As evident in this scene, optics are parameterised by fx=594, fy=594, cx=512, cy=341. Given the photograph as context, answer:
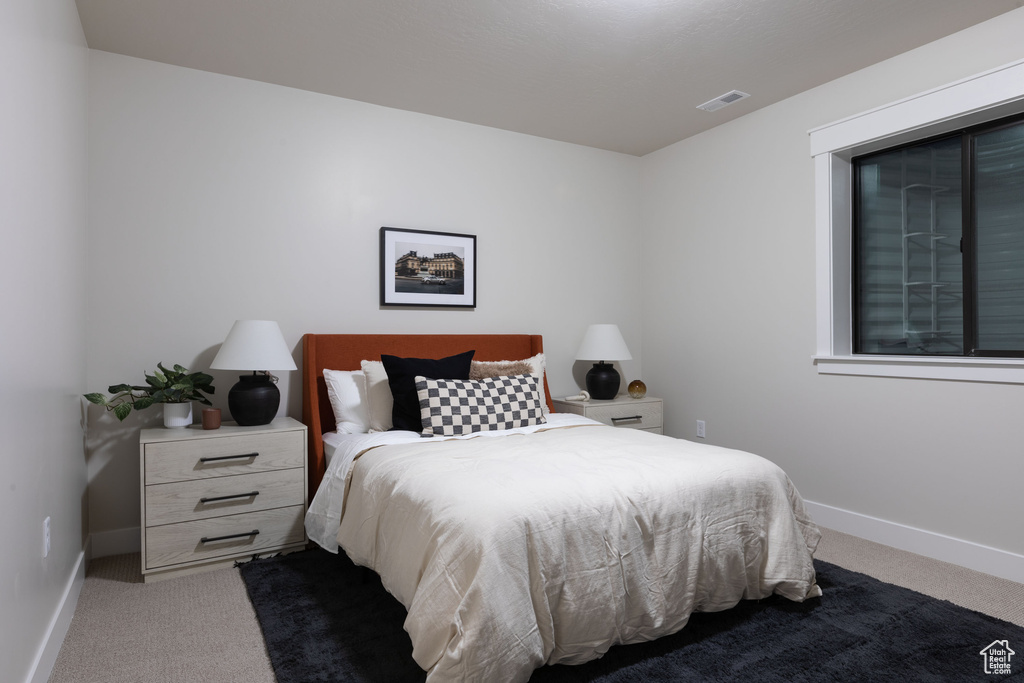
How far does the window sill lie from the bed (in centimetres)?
114

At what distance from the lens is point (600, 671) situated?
1.87m

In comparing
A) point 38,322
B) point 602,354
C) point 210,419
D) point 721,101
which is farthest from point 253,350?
point 721,101

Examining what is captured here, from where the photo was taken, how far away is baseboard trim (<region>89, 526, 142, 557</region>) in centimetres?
288

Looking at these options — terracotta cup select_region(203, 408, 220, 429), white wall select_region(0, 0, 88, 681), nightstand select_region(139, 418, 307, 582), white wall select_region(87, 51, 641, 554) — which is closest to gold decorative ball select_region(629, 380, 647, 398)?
white wall select_region(87, 51, 641, 554)

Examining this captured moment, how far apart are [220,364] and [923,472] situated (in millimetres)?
3452

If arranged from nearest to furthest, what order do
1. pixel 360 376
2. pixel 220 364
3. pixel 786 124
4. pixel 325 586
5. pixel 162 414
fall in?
pixel 325 586, pixel 220 364, pixel 162 414, pixel 360 376, pixel 786 124

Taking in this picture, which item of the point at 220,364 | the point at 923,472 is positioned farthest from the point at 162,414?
the point at 923,472

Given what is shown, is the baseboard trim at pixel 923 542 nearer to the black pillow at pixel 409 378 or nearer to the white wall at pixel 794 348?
the white wall at pixel 794 348

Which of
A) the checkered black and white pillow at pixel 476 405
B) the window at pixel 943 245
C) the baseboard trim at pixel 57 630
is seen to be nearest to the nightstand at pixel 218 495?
the baseboard trim at pixel 57 630

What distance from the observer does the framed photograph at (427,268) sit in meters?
3.60

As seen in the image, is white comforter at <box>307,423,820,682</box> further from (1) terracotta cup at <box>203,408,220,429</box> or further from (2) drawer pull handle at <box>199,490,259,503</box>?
(1) terracotta cup at <box>203,408,220,429</box>

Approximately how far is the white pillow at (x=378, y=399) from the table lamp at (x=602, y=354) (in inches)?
57.1

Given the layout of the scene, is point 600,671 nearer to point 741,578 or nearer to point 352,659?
point 741,578

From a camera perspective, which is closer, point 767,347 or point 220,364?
point 220,364
